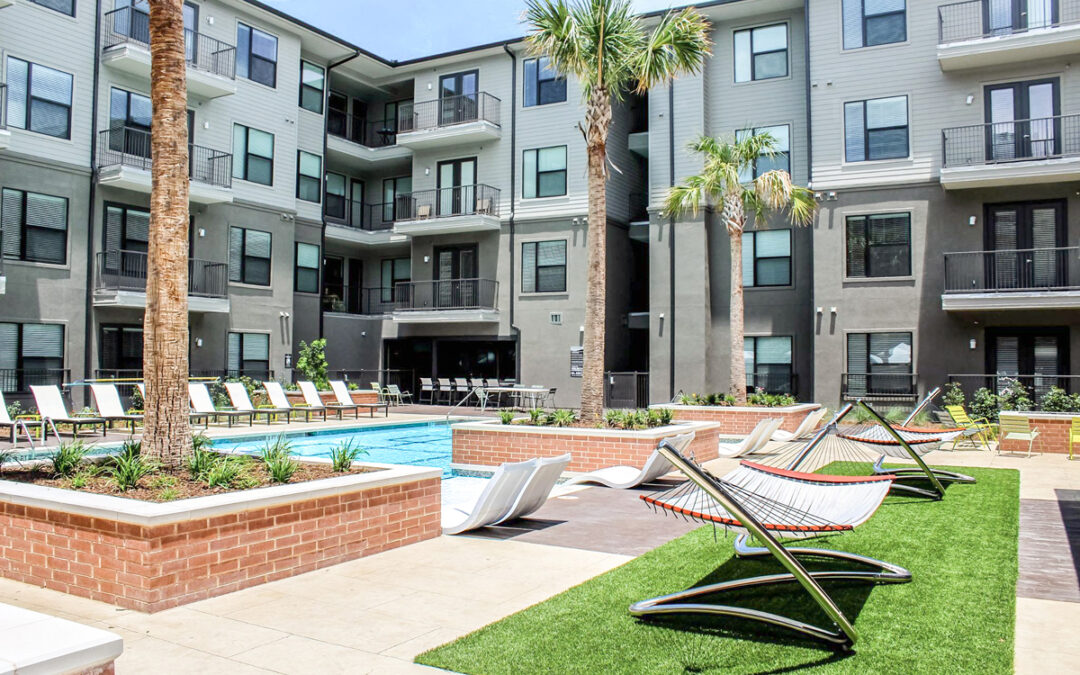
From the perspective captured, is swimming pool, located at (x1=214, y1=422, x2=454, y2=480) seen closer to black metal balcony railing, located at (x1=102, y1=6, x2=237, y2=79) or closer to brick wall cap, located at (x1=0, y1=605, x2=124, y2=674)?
brick wall cap, located at (x1=0, y1=605, x2=124, y2=674)

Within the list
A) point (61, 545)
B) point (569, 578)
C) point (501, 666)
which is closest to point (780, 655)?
point (501, 666)

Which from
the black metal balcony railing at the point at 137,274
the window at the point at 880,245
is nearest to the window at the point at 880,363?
the window at the point at 880,245

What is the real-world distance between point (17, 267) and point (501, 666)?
778 inches

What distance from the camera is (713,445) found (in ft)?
44.0

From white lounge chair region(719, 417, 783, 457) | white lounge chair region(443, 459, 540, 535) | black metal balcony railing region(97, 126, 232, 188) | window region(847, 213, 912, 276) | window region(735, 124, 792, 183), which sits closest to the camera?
white lounge chair region(443, 459, 540, 535)

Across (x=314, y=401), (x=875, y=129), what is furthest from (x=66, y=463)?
(x=875, y=129)

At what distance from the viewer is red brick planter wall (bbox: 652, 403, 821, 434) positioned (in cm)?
1727

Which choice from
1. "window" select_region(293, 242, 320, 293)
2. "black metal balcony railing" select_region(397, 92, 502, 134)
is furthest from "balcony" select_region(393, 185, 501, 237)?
"window" select_region(293, 242, 320, 293)

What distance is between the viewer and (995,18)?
20531mm

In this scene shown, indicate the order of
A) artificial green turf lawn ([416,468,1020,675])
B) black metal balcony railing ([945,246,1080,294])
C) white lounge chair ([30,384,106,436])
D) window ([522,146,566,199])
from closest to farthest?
artificial green turf lawn ([416,468,1020,675]), white lounge chair ([30,384,106,436]), black metal balcony railing ([945,246,1080,294]), window ([522,146,566,199])

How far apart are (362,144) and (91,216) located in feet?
40.5

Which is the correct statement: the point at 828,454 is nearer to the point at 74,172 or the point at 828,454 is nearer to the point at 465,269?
the point at 465,269

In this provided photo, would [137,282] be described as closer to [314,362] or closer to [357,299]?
[314,362]

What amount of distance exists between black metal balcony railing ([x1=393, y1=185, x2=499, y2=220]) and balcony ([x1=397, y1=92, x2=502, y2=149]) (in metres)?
1.69
